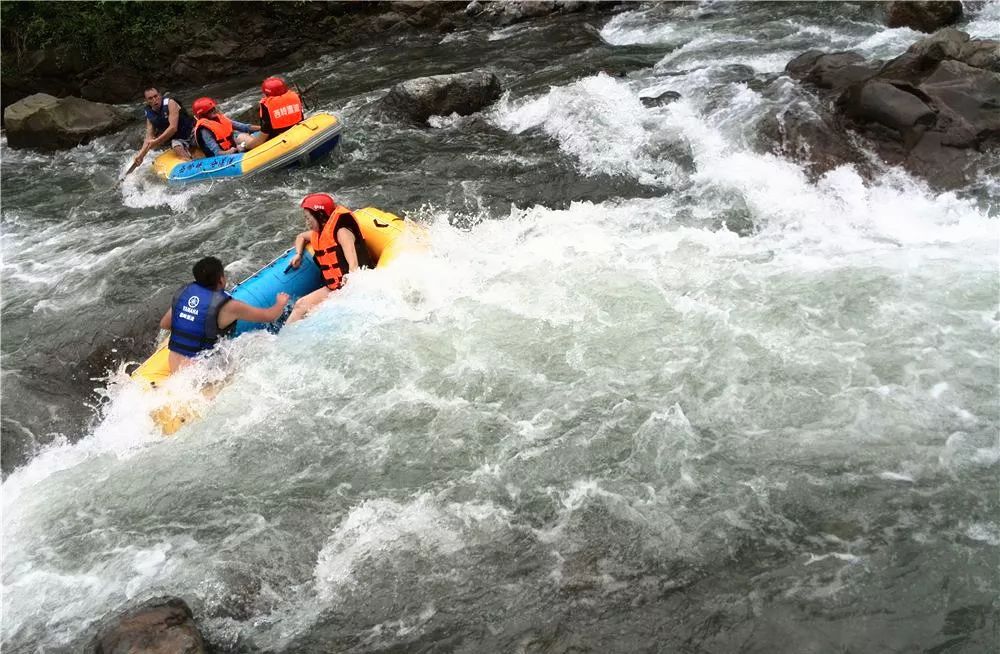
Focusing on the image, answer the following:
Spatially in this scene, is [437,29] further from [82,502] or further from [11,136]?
[82,502]

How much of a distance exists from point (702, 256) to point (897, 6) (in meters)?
7.09

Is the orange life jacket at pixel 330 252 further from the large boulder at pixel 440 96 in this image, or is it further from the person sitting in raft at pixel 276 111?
the large boulder at pixel 440 96

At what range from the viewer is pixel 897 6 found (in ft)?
37.0

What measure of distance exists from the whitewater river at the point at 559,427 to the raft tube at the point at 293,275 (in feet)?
0.66

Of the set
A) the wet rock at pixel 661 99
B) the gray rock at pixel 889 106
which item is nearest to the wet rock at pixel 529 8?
the wet rock at pixel 661 99

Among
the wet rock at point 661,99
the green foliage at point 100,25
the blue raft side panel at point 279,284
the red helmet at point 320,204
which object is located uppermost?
the green foliage at point 100,25

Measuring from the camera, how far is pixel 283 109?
382 inches

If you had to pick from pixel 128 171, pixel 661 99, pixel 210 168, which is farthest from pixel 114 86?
pixel 661 99

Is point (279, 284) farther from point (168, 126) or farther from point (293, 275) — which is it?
point (168, 126)

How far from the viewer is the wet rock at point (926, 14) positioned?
11.1 m

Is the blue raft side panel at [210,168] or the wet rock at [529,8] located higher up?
the wet rock at [529,8]

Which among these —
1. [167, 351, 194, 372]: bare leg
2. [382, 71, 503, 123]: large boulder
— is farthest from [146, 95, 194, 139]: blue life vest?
[167, 351, 194, 372]: bare leg

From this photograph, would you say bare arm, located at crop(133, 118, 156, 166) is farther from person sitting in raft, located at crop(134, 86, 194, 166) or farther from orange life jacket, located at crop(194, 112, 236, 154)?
orange life jacket, located at crop(194, 112, 236, 154)

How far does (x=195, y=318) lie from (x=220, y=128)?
481 cm
